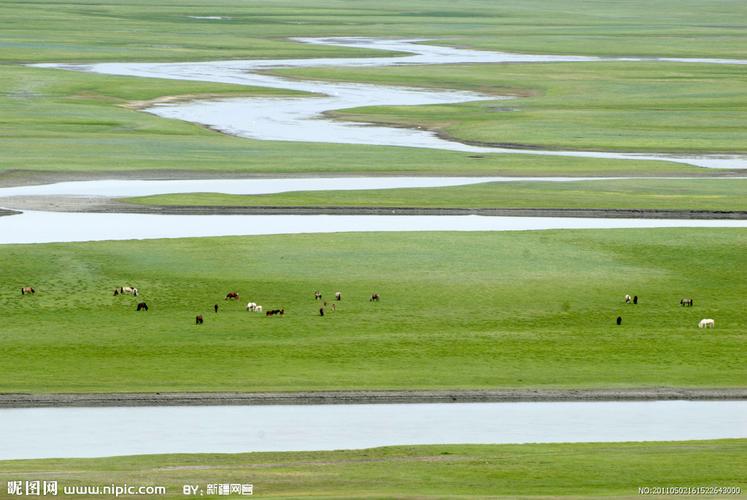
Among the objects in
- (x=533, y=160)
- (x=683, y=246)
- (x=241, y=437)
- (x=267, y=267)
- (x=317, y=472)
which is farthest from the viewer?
(x=533, y=160)

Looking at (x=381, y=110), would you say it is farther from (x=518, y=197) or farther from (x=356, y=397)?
(x=356, y=397)

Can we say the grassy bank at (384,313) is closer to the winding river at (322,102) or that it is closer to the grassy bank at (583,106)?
the winding river at (322,102)

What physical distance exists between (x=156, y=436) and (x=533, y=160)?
4555 cm

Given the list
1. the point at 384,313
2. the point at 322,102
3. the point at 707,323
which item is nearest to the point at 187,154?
the point at 322,102

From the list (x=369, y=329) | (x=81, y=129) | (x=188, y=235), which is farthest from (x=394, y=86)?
(x=369, y=329)

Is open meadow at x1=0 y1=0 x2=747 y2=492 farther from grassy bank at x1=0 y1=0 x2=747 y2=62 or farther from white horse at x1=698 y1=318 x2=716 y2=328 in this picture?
grassy bank at x1=0 y1=0 x2=747 y2=62

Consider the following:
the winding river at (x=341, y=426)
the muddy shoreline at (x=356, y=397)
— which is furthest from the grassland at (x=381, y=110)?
the winding river at (x=341, y=426)

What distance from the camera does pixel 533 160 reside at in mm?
70875

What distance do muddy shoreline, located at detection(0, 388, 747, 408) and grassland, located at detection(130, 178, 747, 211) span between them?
25.5 m

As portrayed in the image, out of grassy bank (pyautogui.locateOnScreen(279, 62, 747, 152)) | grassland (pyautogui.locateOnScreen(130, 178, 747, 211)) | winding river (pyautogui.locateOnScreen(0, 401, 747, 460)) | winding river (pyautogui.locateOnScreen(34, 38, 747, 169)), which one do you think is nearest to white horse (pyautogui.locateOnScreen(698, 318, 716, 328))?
winding river (pyautogui.locateOnScreen(0, 401, 747, 460))

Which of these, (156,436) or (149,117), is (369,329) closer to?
(156,436)

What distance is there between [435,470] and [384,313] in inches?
536

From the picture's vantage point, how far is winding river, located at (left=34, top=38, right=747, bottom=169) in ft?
251

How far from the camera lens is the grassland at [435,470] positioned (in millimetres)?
22766
